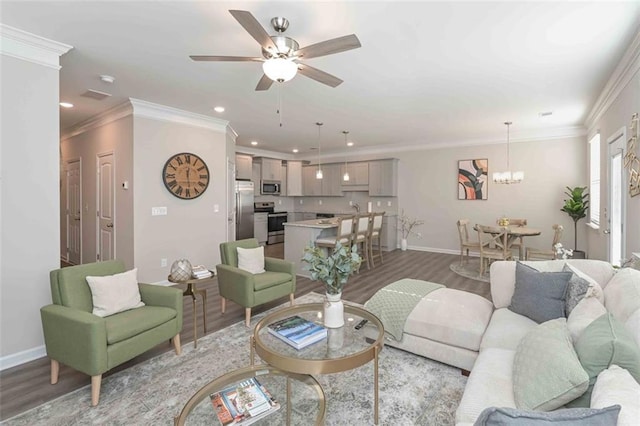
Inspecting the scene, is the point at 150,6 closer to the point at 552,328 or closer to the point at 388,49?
the point at 388,49

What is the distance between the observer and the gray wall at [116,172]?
443cm

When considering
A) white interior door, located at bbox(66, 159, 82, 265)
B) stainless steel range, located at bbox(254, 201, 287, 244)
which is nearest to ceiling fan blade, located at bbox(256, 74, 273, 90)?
white interior door, located at bbox(66, 159, 82, 265)

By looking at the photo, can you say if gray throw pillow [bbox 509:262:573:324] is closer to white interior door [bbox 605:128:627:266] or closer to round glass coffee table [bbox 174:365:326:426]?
round glass coffee table [bbox 174:365:326:426]

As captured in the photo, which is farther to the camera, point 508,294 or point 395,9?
point 508,294

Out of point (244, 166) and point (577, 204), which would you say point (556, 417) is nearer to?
point (577, 204)

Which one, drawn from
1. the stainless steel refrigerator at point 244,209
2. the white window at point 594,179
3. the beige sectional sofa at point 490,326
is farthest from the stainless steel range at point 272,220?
the white window at point 594,179

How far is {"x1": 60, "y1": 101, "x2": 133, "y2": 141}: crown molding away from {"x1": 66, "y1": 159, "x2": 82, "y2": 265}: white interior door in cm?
55

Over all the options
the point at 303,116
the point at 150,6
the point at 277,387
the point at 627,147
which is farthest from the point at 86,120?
the point at 627,147

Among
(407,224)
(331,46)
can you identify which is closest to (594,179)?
(407,224)

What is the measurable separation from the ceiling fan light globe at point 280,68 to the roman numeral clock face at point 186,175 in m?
3.14

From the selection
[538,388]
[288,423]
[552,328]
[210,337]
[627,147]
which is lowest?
[210,337]

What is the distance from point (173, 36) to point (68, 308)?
7.47 ft

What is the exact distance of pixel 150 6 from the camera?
219 cm

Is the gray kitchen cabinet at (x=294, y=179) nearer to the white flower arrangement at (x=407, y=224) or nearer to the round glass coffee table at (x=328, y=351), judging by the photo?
the white flower arrangement at (x=407, y=224)
